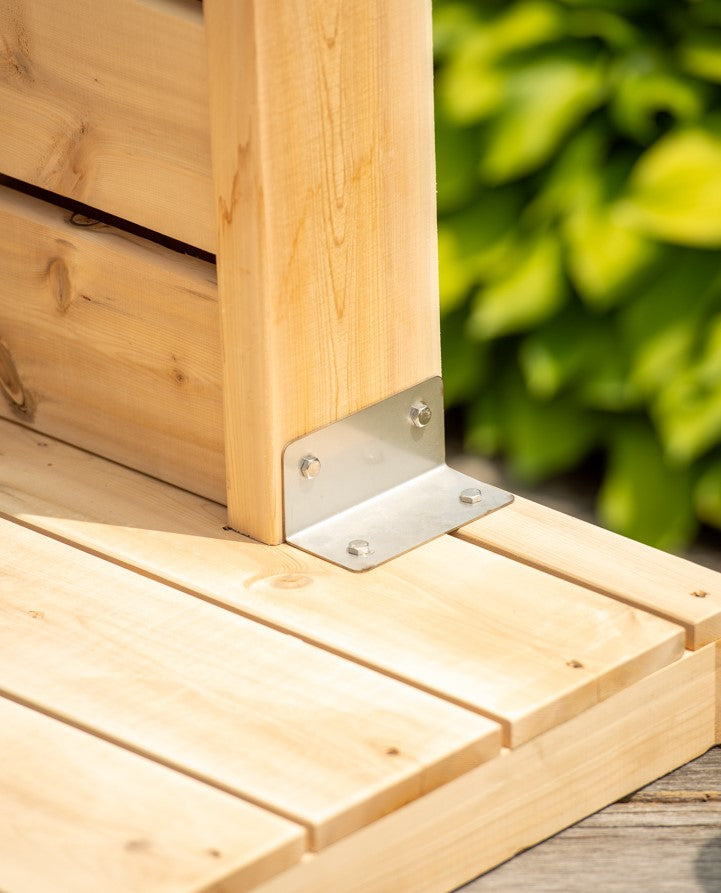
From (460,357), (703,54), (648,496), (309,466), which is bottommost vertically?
(648,496)

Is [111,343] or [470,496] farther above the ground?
[111,343]

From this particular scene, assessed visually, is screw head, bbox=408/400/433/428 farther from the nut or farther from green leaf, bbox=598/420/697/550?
green leaf, bbox=598/420/697/550

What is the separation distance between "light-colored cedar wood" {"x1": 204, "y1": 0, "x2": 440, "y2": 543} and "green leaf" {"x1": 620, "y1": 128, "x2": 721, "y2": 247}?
913 millimetres

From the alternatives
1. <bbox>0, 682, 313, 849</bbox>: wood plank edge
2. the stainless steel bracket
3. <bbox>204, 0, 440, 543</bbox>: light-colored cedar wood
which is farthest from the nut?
<bbox>0, 682, 313, 849</bbox>: wood plank edge

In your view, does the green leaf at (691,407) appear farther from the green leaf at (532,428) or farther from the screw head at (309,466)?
the screw head at (309,466)

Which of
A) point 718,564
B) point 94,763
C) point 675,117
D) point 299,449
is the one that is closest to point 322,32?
point 299,449

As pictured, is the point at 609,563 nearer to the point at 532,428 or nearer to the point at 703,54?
the point at 703,54

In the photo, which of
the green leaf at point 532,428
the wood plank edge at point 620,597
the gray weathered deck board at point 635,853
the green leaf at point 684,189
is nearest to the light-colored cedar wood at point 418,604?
the wood plank edge at point 620,597

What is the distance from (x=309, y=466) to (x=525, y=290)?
124 cm

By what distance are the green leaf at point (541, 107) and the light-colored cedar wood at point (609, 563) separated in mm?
1129

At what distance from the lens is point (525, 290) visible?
332 centimetres

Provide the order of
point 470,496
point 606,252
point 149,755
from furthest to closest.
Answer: point 606,252, point 470,496, point 149,755

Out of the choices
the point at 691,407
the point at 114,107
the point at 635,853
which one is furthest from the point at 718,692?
the point at 691,407

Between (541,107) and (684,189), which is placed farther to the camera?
(541,107)
